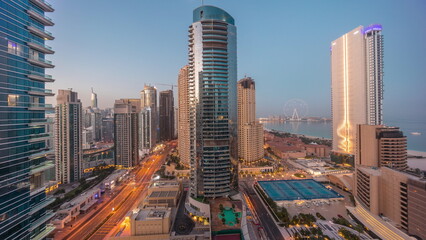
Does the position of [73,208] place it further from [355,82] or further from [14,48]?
[355,82]

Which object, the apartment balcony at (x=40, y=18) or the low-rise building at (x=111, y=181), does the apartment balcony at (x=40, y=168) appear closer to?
the apartment balcony at (x=40, y=18)

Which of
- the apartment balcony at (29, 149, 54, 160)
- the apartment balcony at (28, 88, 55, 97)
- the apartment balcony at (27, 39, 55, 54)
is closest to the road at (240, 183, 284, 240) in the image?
the apartment balcony at (29, 149, 54, 160)

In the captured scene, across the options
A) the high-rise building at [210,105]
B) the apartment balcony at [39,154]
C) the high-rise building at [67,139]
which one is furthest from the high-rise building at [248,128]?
the apartment balcony at [39,154]


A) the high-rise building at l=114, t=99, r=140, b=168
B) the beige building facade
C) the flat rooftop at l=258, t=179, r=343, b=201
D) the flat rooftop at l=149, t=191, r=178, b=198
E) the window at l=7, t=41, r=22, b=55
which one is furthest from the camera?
the high-rise building at l=114, t=99, r=140, b=168

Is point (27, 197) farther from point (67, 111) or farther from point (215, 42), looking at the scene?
point (67, 111)

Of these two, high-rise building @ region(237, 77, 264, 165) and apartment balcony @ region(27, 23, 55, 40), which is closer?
apartment balcony @ region(27, 23, 55, 40)

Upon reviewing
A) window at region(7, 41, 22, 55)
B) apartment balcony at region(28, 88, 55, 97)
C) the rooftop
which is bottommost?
apartment balcony at region(28, 88, 55, 97)

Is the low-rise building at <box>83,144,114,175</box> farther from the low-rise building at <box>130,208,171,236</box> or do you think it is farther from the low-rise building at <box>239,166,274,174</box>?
the low-rise building at <box>130,208,171,236</box>

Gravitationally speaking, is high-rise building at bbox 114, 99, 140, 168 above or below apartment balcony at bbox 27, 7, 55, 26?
below

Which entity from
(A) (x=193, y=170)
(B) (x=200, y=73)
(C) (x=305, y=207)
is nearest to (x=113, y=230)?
(A) (x=193, y=170)
